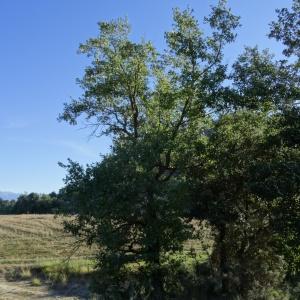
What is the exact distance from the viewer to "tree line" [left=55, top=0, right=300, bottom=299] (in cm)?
1661

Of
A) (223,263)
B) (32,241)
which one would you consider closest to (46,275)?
(223,263)

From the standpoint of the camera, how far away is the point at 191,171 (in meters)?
19.5

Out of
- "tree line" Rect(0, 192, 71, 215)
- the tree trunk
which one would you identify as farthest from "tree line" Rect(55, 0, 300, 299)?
"tree line" Rect(0, 192, 71, 215)

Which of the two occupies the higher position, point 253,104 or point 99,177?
point 253,104

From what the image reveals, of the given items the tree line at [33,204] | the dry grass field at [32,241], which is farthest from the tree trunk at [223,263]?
the tree line at [33,204]

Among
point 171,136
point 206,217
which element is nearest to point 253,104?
Answer: point 171,136

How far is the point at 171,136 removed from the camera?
1933 centimetres

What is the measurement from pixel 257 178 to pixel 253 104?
2.98m

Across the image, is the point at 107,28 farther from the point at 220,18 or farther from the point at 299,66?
the point at 299,66

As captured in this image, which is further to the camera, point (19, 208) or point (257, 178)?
point (19, 208)

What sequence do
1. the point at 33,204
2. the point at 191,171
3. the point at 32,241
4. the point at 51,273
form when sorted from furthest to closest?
the point at 33,204 → the point at 32,241 → the point at 51,273 → the point at 191,171

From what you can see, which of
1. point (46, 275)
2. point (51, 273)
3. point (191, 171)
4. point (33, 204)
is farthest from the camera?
point (33, 204)

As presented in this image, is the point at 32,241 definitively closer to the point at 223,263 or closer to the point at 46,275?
the point at 46,275

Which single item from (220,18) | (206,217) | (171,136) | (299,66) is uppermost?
(220,18)
